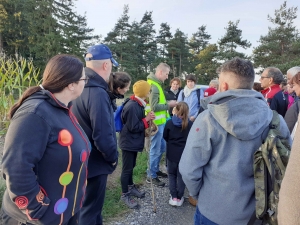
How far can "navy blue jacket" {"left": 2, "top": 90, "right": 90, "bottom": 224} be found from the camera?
1.39 m

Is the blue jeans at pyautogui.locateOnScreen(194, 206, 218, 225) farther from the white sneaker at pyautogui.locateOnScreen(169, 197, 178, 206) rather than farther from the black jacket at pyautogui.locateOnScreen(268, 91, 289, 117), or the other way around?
the black jacket at pyautogui.locateOnScreen(268, 91, 289, 117)

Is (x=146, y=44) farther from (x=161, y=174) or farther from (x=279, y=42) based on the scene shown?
(x=161, y=174)

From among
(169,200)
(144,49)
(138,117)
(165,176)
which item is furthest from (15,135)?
(144,49)

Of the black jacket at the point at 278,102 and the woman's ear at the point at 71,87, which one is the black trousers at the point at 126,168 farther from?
the black jacket at the point at 278,102

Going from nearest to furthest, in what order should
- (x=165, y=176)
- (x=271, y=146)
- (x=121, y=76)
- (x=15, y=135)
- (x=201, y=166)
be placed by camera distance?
(x=15, y=135) → (x=271, y=146) → (x=201, y=166) → (x=121, y=76) → (x=165, y=176)

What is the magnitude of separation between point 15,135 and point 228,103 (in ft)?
4.73

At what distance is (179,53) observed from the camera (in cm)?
3959

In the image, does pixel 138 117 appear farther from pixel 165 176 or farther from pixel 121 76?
pixel 165 176

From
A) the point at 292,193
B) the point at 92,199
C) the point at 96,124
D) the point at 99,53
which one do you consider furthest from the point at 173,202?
the point at 292,193

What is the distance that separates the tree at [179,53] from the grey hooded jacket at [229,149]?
1485 inches

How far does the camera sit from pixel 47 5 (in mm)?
28922

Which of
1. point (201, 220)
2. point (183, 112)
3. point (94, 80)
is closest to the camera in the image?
point (201, 220)

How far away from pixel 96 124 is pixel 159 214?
2.04 m

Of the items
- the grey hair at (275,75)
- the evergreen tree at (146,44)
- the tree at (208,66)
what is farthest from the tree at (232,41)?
the grey hair at (275,75)
